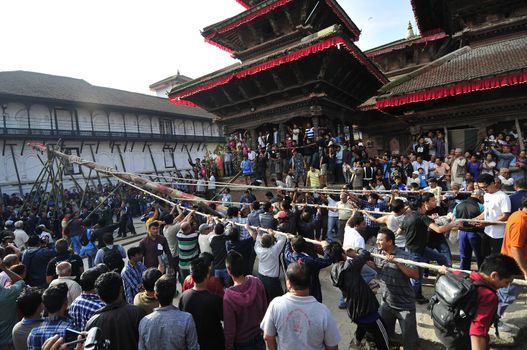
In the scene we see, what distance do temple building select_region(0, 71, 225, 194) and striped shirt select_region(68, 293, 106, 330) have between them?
1839 centimetres

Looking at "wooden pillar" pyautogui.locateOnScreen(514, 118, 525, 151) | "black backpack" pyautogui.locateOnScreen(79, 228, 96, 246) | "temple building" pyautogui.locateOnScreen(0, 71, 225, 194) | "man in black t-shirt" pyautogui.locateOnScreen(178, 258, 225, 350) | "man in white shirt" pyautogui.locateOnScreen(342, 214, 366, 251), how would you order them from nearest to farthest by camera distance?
"man in black t-shirt" pyautogui.locateOnScreen(178, 258, 225, 350) → "man in white shirt" pyautogui.locateOnScreen(342, 214, 366, 251) → "black backpack" pyautogui.locateOnScreen(79, 228, 96, 246) → "wooden pillar" pyautogui.locateOnScreen(514, 118, 525, 151) → "temple building" pyautogui.locateOnScreen(0, 71, 225, 194)

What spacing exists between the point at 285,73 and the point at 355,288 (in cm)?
1076

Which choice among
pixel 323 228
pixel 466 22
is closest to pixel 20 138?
pixel 323 228

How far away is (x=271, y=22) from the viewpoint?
46.6ft

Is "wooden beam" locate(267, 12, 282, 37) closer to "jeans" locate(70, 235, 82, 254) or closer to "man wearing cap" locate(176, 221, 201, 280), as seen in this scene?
"man wearing cap" locate(176, 221, 201, 280)

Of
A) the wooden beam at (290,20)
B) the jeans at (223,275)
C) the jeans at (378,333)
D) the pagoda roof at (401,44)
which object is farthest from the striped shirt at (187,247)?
the pagoda roof at (401,44)

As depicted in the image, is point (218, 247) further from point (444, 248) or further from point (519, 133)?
point (519, 133)

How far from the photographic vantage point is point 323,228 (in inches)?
338

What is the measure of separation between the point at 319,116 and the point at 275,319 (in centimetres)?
1100

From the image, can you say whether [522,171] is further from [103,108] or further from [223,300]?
[103,108]

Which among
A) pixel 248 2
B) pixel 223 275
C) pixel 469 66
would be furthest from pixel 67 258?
pixel 248 2

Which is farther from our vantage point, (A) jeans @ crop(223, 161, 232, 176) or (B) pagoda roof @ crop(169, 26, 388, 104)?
(A) jeans @ crop(223, 161, 232, 176)

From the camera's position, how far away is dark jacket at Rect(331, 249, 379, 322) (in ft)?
10.8

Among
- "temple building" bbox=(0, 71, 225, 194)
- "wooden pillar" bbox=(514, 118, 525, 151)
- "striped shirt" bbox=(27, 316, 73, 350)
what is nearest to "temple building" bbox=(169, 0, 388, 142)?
"wooden pillar" bbox=(514, 118, 525, 151)
